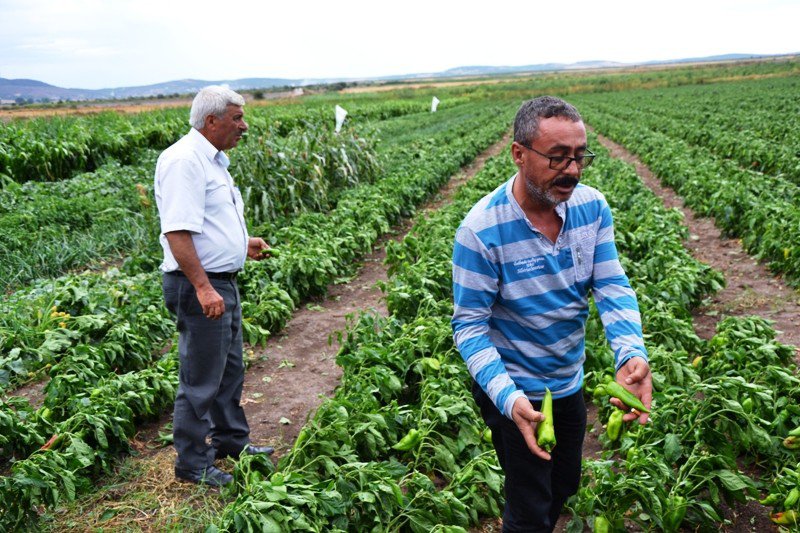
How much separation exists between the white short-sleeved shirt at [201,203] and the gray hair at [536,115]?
185 cm

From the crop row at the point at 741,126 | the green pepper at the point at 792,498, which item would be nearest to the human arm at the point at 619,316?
the green pepper at the point at 792,498

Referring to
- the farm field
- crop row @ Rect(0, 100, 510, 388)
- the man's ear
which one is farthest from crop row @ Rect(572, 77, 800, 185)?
the man's ear

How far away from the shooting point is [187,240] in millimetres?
3207

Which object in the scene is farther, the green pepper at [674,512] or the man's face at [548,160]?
the green pepper at [674,512]

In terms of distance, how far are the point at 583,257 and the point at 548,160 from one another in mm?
418

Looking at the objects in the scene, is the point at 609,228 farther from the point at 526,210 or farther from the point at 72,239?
the point at 72,239

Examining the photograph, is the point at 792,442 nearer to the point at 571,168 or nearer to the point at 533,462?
the point at 533,462

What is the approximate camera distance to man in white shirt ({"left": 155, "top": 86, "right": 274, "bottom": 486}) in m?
3.21

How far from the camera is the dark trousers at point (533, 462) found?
90.0 inches

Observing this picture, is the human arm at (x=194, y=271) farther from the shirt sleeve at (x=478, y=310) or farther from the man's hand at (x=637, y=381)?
the man's hand at (x=637, y=381)

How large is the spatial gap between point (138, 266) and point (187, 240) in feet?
15.3

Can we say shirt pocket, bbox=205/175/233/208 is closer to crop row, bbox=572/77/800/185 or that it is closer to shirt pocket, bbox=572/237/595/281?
shirt pocket, bbox=572/237/595/281

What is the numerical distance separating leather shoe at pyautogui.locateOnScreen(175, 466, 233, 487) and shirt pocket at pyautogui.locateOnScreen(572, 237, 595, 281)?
2.50 meters

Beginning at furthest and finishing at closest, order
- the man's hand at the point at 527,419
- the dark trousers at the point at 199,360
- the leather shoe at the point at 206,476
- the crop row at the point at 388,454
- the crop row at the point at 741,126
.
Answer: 1. the crop row at the point at 741,126
2. the leather shoe at the point at 206,476
3. the dark trousers at the point at 199,360
4. the crop row at the point at 388,454
5. the man's hand at the point at 527,419
